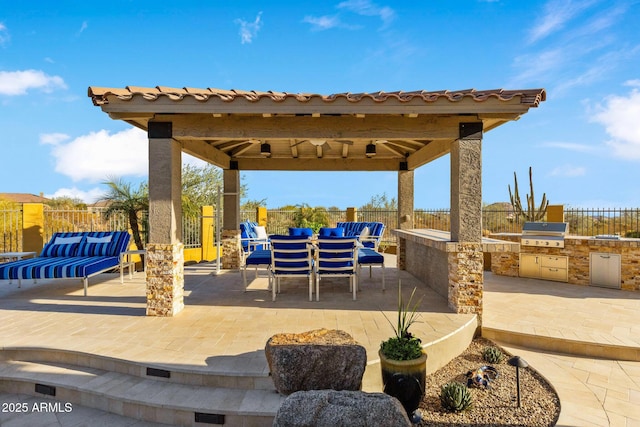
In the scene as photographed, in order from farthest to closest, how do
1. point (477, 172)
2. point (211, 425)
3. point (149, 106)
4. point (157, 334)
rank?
1. point (477, 172)
2. point (149, 106)
3. point (157, 334)
4. point (211, 425)

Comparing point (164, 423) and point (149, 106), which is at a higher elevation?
point (149, 106)

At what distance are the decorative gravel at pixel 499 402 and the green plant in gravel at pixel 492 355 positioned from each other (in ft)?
0.21

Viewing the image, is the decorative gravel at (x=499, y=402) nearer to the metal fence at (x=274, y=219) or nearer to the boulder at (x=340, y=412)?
the boulder at (x=340, y=412)

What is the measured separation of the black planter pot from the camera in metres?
2.77

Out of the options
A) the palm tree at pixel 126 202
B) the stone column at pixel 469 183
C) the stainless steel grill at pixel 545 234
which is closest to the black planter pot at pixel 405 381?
the stone column at pixel 469 183

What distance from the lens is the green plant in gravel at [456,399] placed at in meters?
2.92

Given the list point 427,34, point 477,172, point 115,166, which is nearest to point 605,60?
point 427,34

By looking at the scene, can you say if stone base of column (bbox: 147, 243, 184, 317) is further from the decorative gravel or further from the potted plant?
the decorative gravel

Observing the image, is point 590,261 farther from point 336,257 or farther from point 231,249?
point 231,249

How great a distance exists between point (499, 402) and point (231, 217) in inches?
272

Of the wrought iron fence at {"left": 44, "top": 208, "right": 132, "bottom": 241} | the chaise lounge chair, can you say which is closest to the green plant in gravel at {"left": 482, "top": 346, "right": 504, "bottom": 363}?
the chaise lounge chair

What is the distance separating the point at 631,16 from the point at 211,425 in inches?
390

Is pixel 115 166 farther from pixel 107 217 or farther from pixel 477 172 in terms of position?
pixel 477 172

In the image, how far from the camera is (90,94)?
441 centimetres
